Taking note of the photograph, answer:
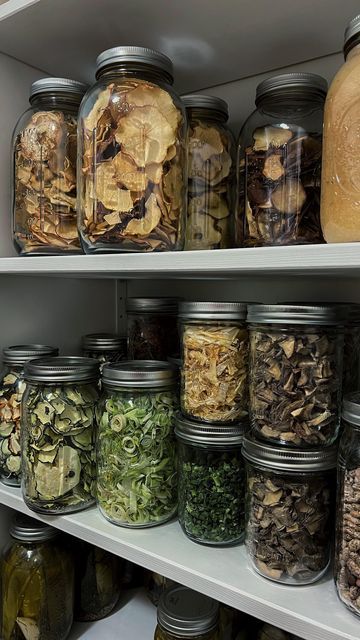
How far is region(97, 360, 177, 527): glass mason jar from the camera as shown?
0.73 meters

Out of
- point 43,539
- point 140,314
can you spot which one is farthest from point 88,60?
point 43,539

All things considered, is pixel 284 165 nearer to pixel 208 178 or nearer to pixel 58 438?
pixel 208 178

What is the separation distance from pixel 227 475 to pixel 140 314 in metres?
0.37

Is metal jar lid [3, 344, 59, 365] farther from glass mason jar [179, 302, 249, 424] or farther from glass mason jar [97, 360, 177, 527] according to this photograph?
glass mason jar [179, 302, 249, 424]

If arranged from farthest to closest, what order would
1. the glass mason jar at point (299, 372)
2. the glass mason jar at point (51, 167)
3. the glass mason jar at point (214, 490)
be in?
the glass mason jar at point (51, 167) < the glass mason jar at point (214, 490) < the glass mason jar at point (299, 372)

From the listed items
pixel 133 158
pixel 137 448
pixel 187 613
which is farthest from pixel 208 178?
pixel 187 613

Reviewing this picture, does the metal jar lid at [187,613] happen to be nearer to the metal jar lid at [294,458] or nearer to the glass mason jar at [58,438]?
the glass mason jar at [58,438]

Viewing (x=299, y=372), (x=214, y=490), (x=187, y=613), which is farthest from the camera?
(x=187, y=613)

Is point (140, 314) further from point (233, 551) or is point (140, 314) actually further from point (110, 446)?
point (233, 551)

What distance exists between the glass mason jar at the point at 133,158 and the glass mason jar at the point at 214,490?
0.27 m

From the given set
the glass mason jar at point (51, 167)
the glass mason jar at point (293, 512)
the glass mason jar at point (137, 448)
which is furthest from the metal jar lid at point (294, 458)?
the glass mason jar at point (51, 167)

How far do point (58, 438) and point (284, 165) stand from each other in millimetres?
507

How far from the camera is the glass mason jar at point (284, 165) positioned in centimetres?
64

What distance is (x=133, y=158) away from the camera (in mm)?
667
